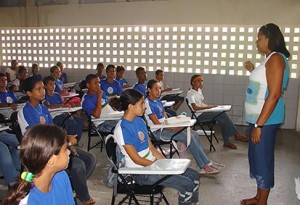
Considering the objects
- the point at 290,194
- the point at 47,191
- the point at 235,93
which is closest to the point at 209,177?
the point at 290,194

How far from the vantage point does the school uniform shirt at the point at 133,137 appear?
245 centimetres

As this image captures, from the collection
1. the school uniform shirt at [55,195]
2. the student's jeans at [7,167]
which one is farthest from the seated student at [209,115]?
the school uniform shirt at [55,195]

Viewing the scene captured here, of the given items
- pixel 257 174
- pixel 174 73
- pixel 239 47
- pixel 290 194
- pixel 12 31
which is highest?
pixel 12 31

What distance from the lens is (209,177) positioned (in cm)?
380

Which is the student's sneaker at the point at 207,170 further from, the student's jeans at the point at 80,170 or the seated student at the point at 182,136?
the student's jeans at the point at 80,170

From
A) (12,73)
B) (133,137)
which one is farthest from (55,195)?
(12,73)

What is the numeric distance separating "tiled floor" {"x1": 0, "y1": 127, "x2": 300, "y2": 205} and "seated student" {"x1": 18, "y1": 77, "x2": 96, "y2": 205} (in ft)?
Answer: 1.00

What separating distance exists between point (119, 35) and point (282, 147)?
4057 mm

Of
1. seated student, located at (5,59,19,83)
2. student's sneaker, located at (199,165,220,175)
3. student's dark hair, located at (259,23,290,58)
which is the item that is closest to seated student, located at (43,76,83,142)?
student's sneaker, located at (199,165,220,175)

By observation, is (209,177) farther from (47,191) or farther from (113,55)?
(113,55)

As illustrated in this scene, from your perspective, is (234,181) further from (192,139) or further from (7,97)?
(7,97)

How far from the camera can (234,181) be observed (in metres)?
3.72

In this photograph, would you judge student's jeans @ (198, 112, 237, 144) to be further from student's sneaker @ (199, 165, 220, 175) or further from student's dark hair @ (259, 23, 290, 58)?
student's dark hair @ (259, 23, 290, 58)

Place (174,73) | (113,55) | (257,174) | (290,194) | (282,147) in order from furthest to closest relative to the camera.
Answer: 1. (113,55)
2. (174,73)
3. (282,147)
4. (290,194)
5. (257,174)
